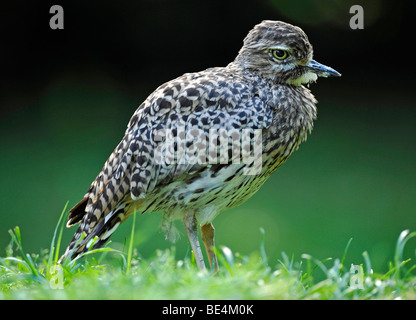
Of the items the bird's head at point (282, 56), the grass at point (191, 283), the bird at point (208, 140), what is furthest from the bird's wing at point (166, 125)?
the grass at point (191, 283)

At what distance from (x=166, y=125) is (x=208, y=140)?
0.31 meters

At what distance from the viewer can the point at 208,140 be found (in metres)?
4.03

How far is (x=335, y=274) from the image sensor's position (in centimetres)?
345

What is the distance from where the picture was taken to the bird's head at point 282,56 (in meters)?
4.33

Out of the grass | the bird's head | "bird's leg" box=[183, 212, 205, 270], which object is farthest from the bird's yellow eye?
the grass

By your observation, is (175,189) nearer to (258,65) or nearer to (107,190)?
(107,190)

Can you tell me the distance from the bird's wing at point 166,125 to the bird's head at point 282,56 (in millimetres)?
303

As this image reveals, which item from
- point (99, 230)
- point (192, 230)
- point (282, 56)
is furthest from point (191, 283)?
point (282, 56)

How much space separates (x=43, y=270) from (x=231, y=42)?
6016 millimetres

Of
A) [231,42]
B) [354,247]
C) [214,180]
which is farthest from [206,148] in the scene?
[231,42]

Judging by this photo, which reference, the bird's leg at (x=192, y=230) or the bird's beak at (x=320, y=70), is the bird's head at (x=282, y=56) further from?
the bird's leg at (x=192, y=230)

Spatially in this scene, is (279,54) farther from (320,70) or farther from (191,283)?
(191,283)

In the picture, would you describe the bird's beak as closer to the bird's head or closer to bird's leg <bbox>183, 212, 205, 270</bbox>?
the bird's head
